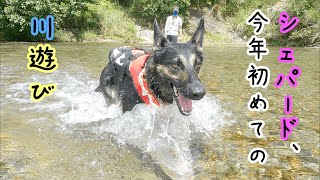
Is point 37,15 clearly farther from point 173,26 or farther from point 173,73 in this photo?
point 173,73

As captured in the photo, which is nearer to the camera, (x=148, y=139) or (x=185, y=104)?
(x=185, y=104)

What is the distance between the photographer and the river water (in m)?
2.88

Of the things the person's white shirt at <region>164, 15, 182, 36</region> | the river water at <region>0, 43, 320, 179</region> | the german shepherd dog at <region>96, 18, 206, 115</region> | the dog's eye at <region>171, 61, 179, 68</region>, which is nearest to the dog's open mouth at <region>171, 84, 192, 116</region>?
the german shepherd dog at <region>96, 18, 206, 115</region>

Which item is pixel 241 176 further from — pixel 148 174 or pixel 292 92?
pixel 292 92

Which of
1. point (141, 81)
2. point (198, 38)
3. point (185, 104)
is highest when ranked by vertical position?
point (198, 38)

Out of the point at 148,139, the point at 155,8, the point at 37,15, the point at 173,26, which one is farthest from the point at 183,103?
the point at 155,8

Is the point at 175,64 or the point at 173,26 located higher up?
the point at 173,26

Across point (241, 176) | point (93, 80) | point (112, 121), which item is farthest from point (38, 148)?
point (93, 80)

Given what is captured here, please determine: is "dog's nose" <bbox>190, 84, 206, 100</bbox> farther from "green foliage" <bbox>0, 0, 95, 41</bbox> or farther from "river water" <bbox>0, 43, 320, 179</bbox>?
"green foliage" <bbox>0, 0, 95, 41</bbox>

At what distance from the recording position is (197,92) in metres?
2.64

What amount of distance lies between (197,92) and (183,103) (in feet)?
1.31

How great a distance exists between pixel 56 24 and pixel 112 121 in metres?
12.4

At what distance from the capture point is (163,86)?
3234 millimetres

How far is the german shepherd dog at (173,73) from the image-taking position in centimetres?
281
